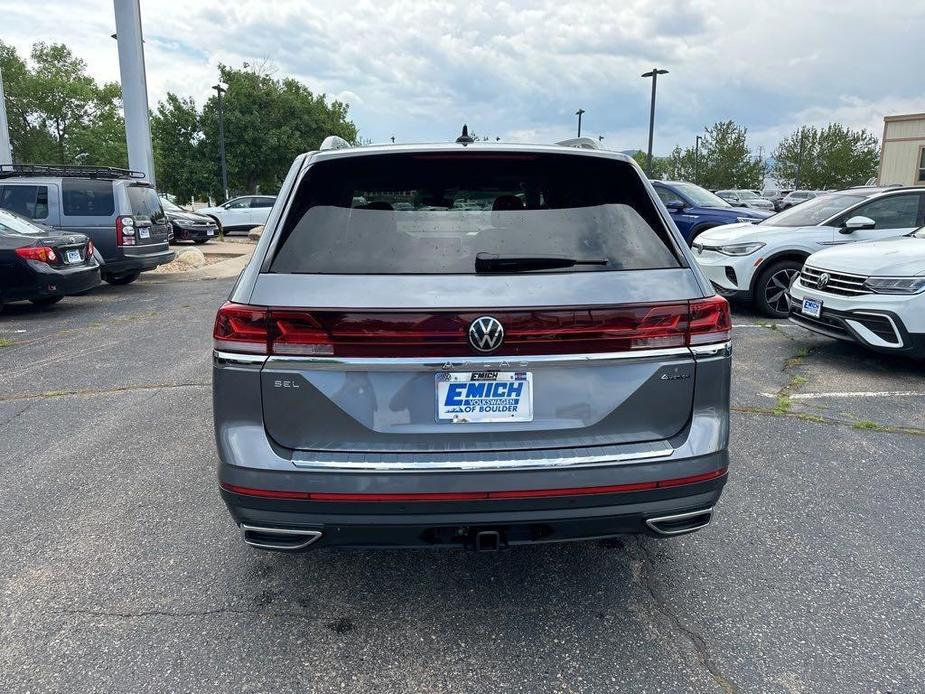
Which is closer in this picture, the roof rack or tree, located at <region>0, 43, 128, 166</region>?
the roof rack

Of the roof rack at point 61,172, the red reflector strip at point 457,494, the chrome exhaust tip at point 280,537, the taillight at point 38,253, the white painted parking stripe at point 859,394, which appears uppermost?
the roof rack at point 61,172

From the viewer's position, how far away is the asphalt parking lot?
232cm

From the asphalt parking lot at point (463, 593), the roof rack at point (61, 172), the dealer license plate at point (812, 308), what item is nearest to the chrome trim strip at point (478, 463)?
the asphalt parking lot at point (463, 593)

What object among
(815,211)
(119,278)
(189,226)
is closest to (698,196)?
(815,211)

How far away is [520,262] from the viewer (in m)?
2.31

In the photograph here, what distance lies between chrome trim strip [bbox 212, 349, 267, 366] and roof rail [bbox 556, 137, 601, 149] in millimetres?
1515

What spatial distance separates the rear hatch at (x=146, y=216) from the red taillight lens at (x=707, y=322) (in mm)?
11179

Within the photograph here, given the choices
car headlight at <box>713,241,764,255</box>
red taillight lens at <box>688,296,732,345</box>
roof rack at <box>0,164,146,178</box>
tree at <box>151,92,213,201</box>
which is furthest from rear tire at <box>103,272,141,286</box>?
tree at <box>151,92,213,201</box>

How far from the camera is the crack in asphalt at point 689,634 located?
2.26 metres

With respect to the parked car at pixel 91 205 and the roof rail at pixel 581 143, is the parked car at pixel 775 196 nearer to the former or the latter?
the parked car at pixel 91 205

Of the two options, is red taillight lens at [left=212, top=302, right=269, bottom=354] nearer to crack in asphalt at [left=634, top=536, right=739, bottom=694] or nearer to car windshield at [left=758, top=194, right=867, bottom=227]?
crack in asphalt at [left=634, top=536, right=739, bottom=694]

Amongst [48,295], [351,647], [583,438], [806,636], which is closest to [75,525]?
[351,647]

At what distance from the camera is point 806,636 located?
2498 millimetres

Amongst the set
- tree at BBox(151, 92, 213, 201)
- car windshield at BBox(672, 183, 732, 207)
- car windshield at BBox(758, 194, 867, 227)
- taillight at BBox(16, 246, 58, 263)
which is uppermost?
tree at BBox(151, 92, 213, 201)
